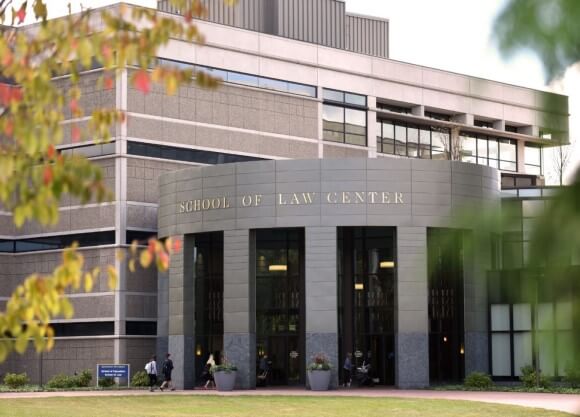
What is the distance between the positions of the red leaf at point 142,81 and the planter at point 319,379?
3998 centimetres

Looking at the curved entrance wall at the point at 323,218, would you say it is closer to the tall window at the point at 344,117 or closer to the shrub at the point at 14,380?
the shrub at the point at 14,380

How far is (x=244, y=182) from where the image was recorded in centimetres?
4891

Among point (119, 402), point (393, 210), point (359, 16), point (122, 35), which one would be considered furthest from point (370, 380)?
point (122, 35)

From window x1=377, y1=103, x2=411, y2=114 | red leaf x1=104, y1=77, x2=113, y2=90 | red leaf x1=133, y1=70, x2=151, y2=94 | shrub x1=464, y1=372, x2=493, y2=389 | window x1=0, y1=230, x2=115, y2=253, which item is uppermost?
window x1=377, y1=103, x2=411, y2=114

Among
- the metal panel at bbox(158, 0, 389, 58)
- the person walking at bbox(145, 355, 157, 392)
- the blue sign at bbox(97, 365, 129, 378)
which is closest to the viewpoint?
the person walking at bbox(145, 355, 157, 392)

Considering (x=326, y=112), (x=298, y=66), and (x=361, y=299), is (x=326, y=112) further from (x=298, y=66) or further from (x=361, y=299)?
(x=361, y=299)

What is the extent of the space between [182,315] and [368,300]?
28.8 feet

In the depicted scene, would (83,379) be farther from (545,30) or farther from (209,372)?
(545,30)

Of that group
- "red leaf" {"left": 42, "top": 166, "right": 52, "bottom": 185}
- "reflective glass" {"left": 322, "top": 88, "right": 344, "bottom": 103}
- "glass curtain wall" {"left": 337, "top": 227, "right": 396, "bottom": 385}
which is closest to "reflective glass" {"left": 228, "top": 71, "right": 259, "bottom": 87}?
"reflective glass" {"left": 322, "top": 88, "right": 344, "bottom": 103}

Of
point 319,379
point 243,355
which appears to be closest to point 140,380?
point 243,355

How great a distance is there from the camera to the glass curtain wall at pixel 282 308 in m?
52.1

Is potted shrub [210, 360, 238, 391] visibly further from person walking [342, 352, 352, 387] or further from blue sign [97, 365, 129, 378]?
blue sign [97, 365, 129, 378]

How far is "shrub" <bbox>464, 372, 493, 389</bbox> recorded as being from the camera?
46953 mm

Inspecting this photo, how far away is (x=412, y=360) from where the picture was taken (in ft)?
155
